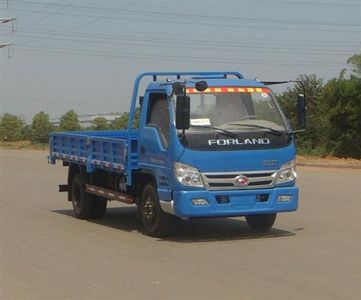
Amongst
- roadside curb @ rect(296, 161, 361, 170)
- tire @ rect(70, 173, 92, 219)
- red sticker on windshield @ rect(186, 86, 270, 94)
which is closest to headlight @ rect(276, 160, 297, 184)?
red sticker on windshield @ rect(186, 86, 270, 94)

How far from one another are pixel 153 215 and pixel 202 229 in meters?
1.10

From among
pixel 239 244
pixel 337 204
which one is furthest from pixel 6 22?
pixel 239 244

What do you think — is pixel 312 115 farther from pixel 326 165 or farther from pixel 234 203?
pixel 234 203

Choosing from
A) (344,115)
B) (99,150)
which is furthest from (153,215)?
(344,115)

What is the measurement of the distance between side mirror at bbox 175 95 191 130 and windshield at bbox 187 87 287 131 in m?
0.33

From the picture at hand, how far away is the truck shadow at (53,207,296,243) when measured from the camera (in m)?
9.78

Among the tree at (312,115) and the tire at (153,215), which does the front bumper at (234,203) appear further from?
the tree at (312,115)

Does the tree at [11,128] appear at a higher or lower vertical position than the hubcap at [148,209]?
higher

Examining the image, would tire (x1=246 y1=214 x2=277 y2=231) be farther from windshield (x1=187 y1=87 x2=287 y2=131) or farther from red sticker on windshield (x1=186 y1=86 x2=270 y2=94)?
red sticker on windshield (x1=186 y1=86 x2=270 y2=94)

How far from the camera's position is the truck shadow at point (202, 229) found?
9781mm

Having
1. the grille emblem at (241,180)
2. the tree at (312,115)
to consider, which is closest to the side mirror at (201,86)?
the grille emblem at (241,180)

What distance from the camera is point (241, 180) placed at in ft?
30.7

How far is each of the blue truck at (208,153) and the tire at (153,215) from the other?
0.05 feet

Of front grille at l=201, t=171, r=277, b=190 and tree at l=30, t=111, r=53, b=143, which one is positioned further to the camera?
tree at l=30, t=111, r=53, b=143
